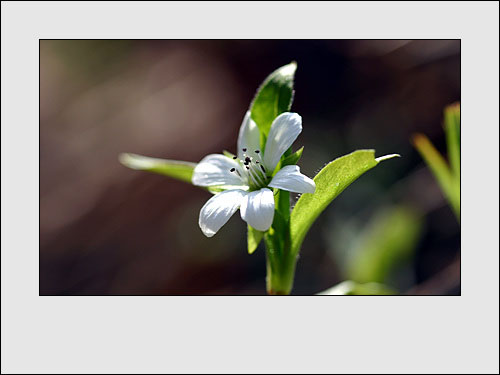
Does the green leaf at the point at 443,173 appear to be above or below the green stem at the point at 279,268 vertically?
above

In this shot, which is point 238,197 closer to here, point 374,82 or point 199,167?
point 199,167

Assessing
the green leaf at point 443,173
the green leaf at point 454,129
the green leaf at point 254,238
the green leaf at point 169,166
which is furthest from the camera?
the green leaf at point 443,173

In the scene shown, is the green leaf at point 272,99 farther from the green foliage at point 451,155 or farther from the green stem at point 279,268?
the green foliage at point 451,155

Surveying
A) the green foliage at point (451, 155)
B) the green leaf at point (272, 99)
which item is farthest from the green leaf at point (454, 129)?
the green leaf at point (272, 99)

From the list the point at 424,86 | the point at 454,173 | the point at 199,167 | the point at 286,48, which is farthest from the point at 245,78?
the point at 199,167

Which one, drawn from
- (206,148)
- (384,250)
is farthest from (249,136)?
(206,148)

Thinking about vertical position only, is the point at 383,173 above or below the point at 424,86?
below

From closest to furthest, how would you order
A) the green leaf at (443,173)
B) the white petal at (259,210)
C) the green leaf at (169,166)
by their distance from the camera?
the white petal at (259,210)
the green leaf at (169,166)
the green leaf at (443,173)
